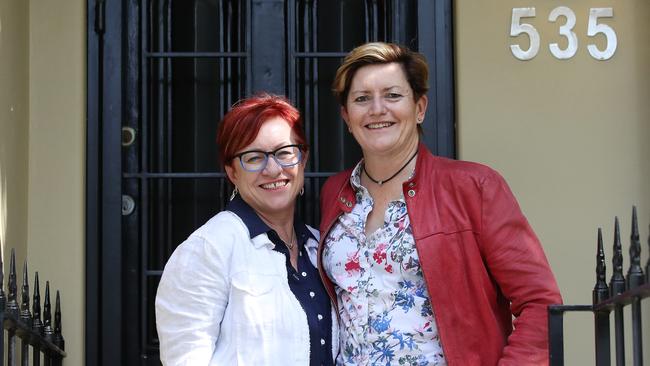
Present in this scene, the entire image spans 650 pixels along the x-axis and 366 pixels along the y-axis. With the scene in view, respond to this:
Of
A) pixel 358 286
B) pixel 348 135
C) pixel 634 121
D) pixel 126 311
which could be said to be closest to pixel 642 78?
pixel 634 121

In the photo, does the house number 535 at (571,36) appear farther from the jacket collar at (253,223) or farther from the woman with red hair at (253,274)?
the jacket collar at (253,223)

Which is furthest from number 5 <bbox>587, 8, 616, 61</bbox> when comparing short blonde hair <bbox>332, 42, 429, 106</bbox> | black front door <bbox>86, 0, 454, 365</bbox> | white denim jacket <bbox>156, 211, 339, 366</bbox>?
white denim jacket <bbox>156, 211, 339, 366</bbox>

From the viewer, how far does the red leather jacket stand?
354 cm

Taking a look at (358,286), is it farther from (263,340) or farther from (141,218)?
(141,218)

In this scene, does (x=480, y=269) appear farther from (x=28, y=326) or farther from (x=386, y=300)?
(x=28, y=326)

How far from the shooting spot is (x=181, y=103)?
4.75 metres

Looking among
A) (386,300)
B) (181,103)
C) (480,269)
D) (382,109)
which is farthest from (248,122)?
(181,103)

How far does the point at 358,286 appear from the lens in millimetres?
3684

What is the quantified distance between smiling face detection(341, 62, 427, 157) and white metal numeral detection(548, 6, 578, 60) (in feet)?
3.31

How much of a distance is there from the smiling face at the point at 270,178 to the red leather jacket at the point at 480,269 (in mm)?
408

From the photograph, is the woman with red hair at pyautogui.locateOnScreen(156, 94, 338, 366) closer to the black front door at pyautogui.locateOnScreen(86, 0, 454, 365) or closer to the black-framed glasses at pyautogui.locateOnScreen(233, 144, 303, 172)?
the black-framed glasses at pyautogui.locateOnScreen(233, 144, 303, 172)

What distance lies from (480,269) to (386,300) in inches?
12.6

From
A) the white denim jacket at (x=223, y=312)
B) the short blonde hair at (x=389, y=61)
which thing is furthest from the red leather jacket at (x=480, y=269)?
the white denim jacket at (x=223, y=312)

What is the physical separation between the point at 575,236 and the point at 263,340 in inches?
63.3
